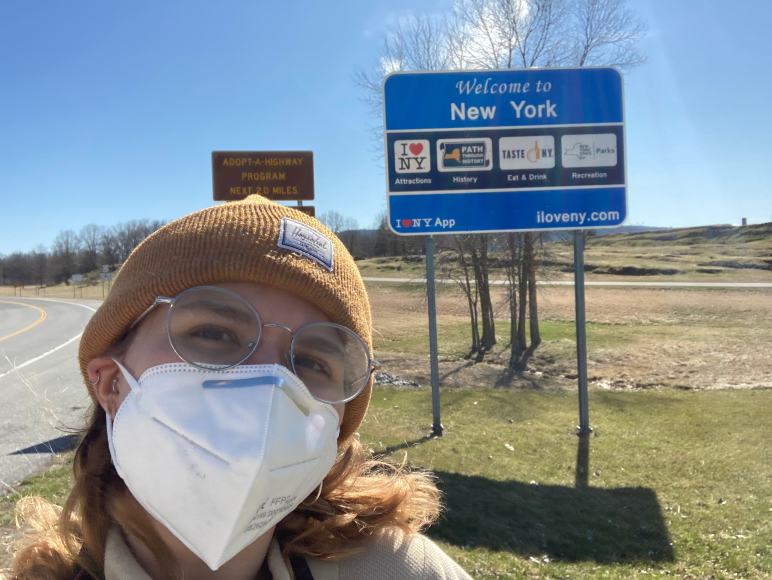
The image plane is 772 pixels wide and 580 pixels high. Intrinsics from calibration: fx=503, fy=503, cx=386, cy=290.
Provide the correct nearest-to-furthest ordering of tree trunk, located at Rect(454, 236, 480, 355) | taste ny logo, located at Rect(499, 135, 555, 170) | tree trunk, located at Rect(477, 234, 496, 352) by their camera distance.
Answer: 1. taste ny logo, located at Rect(499, 135, 555, 170)
2. tree trunk, located at Rect(477, 234, 496, 352)
3. tree trunk, located at Rect(454, 236, 480, 355)

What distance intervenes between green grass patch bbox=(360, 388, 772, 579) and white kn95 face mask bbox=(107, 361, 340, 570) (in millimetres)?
2384

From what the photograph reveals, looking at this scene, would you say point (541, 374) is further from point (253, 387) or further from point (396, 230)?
point (253, 387)

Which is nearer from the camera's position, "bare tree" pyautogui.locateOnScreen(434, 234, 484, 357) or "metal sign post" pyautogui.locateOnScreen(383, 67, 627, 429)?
"metal sign post" pyautogui.locateOnScreen(383, 67, 627, 429)

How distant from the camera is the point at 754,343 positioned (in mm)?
14523

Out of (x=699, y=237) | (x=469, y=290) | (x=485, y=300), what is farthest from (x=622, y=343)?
(x=699, y=237)

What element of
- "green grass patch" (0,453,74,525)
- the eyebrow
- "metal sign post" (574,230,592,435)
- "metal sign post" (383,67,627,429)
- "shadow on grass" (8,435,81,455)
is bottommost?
"shadow on grass" (8,435,81,455)

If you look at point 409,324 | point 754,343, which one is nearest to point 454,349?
point 409,324

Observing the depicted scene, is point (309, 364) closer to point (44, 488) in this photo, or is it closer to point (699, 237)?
point (44, 488)

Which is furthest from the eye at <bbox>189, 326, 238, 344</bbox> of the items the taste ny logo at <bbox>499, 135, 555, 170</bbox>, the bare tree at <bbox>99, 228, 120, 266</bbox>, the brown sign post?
the bare tree at <bbox>99, 228, 120, 266</bbox>

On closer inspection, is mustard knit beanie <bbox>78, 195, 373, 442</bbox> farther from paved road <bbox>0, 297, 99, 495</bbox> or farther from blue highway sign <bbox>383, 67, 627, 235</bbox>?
blue highway sign <bbox>383, 67, 627, 235</bbox>

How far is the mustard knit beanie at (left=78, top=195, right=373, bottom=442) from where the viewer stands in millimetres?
1318

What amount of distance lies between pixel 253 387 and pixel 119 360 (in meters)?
0.42

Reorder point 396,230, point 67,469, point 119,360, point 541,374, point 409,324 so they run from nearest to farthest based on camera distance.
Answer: point 119,360
point 67,469
point 396,230
point 541,374
point 409,324

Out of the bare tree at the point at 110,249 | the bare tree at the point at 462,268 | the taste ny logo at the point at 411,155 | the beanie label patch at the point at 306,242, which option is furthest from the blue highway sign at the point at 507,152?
the bare tree at the point at 110,249
